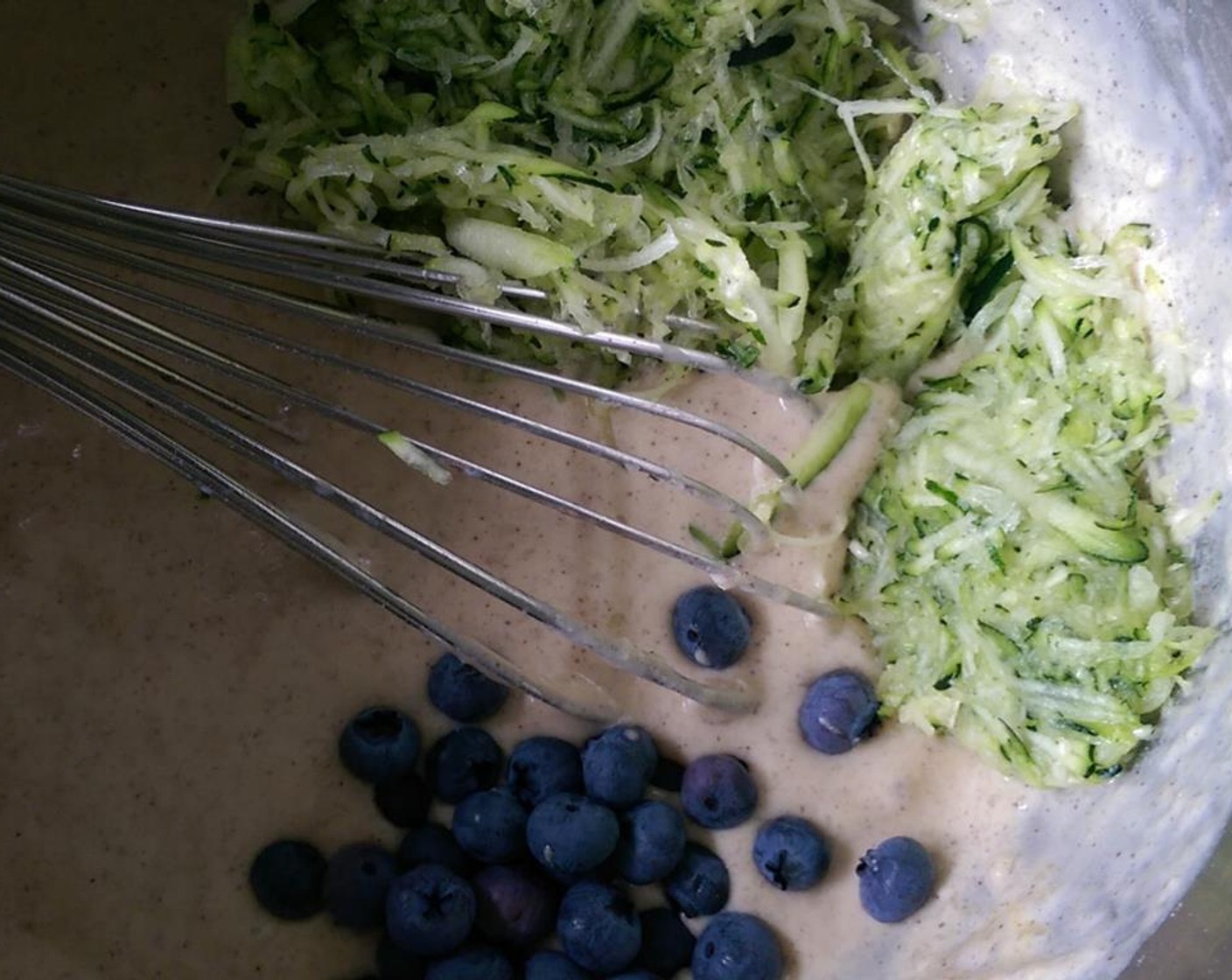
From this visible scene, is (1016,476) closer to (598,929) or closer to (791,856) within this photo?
(791,856)

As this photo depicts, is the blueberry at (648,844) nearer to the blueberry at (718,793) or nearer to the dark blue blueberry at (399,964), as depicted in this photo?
the blueberry at (718,793)

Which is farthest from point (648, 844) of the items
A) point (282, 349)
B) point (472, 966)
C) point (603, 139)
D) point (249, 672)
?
point (603, 139)

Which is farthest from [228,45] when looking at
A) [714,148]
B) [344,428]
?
[714,148]

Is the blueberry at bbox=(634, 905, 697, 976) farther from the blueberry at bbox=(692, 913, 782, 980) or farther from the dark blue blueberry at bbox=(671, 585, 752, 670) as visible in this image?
the dark blue blueberry at bbox=(671, 585, 752, 670)

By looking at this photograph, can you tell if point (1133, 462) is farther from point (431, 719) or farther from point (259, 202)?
point (259, 202)

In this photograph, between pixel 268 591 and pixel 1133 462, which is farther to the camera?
pixel 268 591
